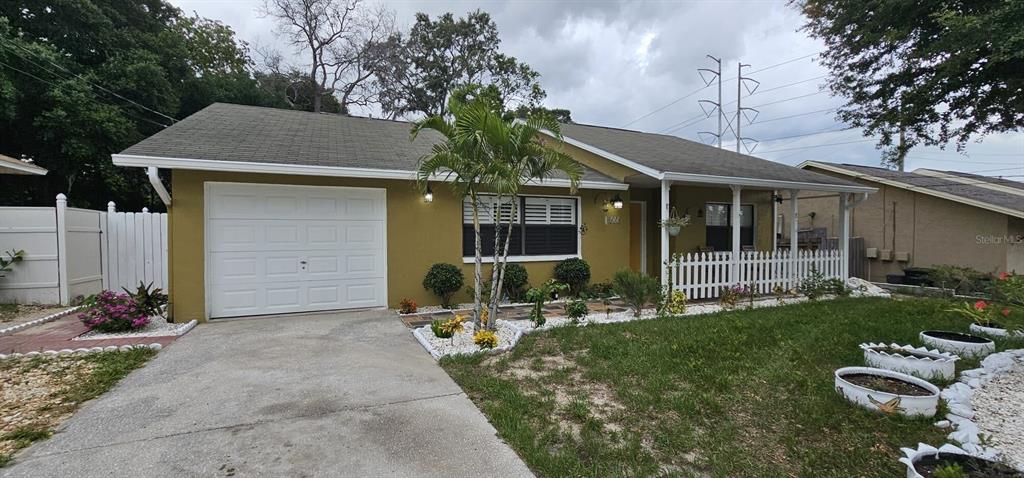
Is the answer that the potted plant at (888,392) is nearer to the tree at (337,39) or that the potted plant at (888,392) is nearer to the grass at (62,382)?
the grass at (62,382)

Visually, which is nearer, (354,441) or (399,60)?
(354,441)

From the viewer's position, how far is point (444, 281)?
24.2 ft

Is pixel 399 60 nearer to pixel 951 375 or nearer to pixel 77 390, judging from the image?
pixel 77 390

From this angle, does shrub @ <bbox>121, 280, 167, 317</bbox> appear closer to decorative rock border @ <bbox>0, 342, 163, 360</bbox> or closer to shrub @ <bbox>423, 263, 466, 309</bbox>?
decorative rock border @ <bbox>0, 342, 163, 360</bbox>

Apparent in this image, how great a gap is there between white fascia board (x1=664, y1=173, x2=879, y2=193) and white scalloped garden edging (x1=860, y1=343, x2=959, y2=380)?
3.88 meters

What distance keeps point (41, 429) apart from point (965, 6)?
12238 millimetres

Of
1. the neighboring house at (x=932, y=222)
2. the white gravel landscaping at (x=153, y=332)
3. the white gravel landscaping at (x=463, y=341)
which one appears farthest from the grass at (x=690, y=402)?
the neighboring house at (x=932, y=222)

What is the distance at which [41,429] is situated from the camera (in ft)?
10.1

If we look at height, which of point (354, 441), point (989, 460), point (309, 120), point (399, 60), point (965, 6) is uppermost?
point (399, 60)

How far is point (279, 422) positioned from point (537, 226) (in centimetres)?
609

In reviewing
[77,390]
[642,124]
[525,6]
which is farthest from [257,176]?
[642,124]

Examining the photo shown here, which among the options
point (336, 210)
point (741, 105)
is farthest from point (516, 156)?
point (741, 105)

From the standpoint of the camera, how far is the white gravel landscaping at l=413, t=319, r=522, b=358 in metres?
4.98

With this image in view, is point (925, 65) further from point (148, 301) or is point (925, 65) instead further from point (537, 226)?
point (148, 301)
